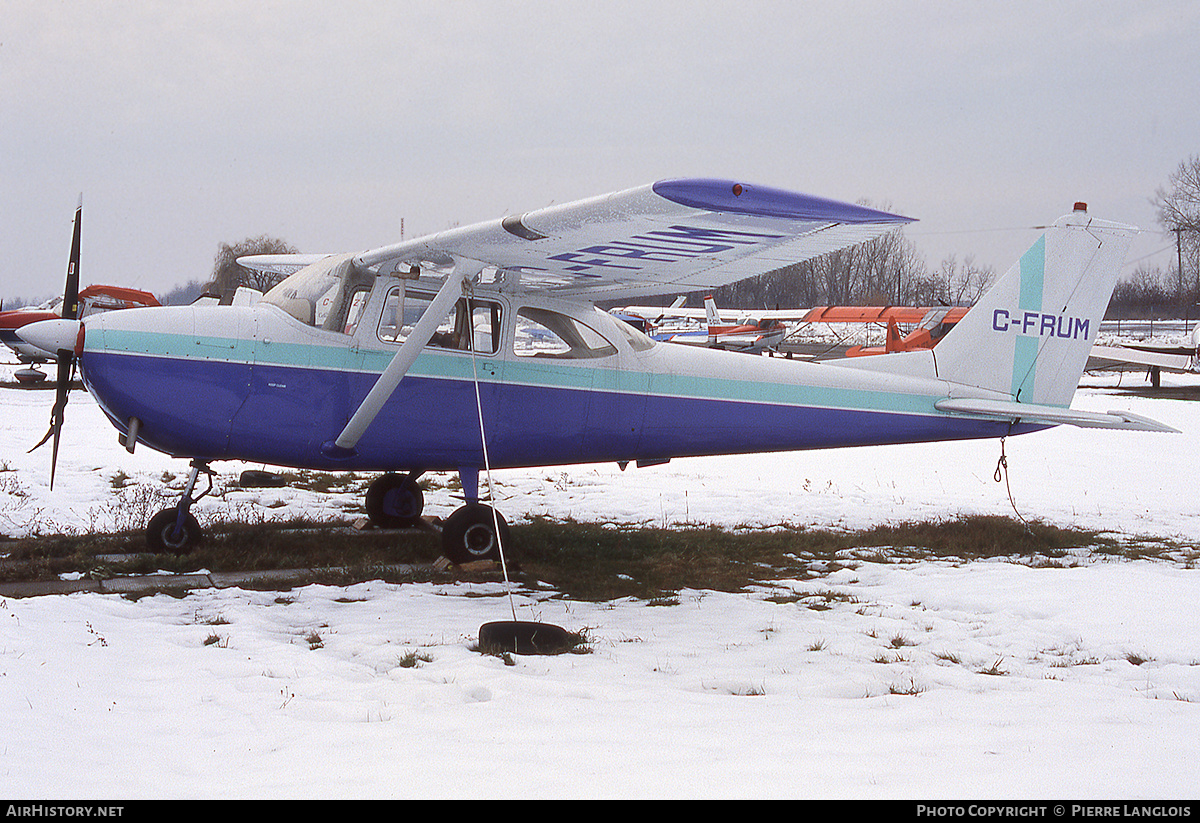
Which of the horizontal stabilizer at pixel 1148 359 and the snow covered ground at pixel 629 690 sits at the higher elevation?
the horizontal stabilizer at pixel 1148 359

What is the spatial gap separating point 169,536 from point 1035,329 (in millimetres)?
8053

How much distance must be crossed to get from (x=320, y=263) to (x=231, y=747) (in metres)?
4.62

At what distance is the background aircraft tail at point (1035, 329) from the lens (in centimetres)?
831

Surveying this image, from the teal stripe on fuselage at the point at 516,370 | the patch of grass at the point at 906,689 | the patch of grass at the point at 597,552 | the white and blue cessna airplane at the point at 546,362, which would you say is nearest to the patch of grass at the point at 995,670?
the patch of grass at the point at 906,689

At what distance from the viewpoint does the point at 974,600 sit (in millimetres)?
5598

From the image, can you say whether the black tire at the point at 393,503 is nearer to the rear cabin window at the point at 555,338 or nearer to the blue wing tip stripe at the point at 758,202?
the rear cabin window at the point at 555,338

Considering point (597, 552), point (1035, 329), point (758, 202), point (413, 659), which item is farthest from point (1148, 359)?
point (413, 659)

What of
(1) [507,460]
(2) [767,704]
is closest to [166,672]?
(2) [767,704]

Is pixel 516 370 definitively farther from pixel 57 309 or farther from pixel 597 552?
pixel 57 309

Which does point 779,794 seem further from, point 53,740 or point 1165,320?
point 1165,320

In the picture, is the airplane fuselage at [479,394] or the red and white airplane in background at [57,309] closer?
the airplane fuselage at [479,394]

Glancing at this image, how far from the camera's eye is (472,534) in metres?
6.65

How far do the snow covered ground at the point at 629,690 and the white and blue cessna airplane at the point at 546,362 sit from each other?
137cm

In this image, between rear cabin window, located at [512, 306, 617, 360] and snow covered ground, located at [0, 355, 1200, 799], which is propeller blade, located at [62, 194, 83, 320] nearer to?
snow covered ground, located at [0, 355, 1200, 799]
